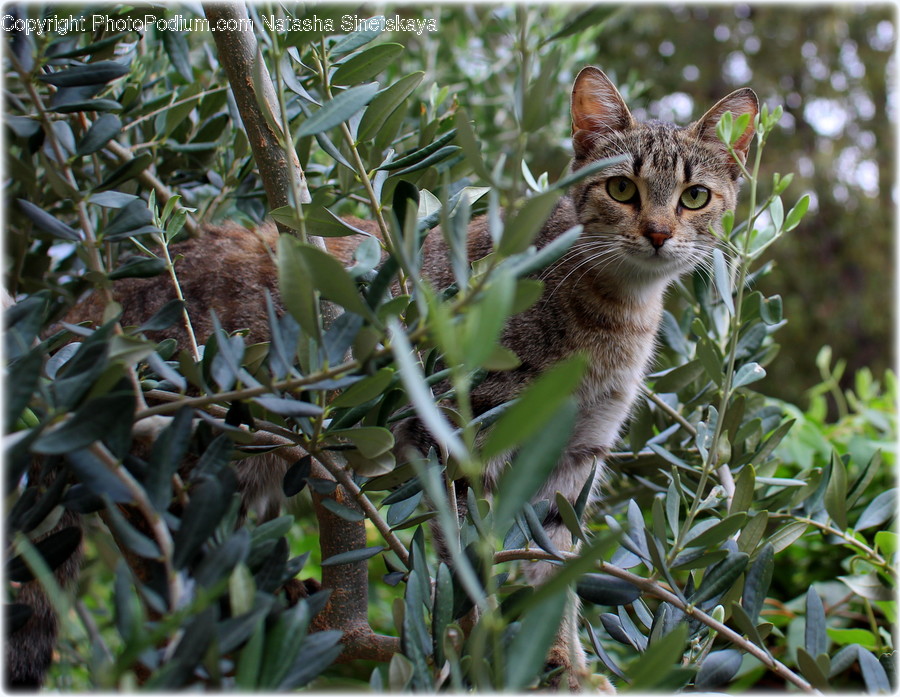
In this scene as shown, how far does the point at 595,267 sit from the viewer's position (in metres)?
1.91

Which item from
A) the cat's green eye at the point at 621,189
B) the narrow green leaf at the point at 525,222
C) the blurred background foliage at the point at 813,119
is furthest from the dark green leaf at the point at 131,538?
the blurred background foliage at the point at 813,119

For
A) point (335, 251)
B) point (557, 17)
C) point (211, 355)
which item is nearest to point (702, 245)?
point (557, 17)

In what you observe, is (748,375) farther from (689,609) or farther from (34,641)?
(34,641)

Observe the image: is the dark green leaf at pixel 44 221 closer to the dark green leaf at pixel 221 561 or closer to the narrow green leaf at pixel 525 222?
the dark green leaf at pixel 221 561

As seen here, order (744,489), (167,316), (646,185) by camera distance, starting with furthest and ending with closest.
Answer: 1. (646,185)
2. (744,489)
3. (167,316)

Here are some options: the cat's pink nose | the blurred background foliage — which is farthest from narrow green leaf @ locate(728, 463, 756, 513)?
the blurred background foliage

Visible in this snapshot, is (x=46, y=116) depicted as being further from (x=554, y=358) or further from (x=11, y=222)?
(x=554, y=358)

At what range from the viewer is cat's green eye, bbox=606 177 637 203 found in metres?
1.88

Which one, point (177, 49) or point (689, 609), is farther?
point (177, 49)

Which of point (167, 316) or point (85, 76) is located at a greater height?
point (85, 76)

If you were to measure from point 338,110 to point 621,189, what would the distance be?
124 cm

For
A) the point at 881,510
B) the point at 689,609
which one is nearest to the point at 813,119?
the point at 881,510

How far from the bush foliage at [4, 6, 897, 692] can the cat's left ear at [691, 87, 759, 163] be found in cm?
54

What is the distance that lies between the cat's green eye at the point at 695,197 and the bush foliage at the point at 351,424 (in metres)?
0.34
